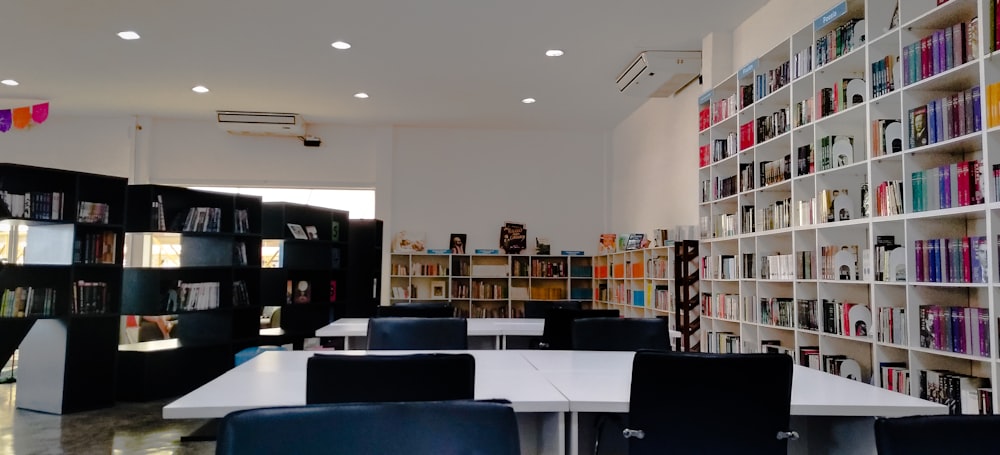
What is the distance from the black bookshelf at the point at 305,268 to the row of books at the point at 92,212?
163cm

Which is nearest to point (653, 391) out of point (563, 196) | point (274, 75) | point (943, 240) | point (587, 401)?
point (587, 401)

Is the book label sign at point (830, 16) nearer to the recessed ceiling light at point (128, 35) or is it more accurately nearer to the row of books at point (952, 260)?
the row of books at point (952, 260)

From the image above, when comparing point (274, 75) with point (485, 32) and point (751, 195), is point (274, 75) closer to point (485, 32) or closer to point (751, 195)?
point (485, 32)

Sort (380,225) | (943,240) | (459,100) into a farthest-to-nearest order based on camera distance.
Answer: (380,225), (459,100), (943,240)

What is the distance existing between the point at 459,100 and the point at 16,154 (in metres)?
6.28

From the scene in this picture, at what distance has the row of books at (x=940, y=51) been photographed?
3.61 meters

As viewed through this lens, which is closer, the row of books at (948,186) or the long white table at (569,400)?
the long white table at (569,400)

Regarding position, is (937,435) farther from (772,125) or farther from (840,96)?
(772,125)

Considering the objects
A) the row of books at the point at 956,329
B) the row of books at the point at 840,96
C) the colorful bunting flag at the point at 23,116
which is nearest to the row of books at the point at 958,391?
the row of books at the point at 956,329

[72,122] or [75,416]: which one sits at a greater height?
[72,122]

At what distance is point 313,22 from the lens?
20.6 feet

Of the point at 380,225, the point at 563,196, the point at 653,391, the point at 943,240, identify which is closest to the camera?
the point at 653,391

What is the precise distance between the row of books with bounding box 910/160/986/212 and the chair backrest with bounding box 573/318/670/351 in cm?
168

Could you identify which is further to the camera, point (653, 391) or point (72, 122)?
point (72, 122)
